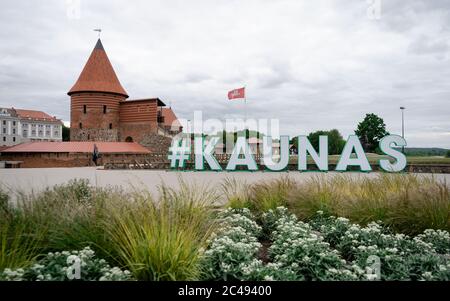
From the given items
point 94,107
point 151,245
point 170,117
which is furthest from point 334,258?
point 170,117

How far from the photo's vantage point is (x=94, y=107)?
125ft

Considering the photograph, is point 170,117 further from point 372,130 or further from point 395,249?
point 395,249

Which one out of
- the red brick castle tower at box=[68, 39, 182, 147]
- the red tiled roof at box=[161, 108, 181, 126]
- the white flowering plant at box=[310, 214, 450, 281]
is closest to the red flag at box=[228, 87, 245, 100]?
the red brick castle tower at box=[68, 39, 182, 147]

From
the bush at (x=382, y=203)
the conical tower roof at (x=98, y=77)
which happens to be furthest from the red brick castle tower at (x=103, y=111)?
the bush at (x=382, y=203)

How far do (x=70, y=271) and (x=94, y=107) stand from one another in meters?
38.8

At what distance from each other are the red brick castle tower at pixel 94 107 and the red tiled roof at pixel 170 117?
63.4 feet

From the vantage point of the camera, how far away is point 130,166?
23.6 metres

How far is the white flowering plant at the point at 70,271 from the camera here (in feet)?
9.30

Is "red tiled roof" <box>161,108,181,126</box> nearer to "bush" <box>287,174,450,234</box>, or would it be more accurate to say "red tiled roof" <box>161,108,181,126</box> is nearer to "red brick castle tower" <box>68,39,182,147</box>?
"red brick castle tower" <box>68,39,182,147</box>

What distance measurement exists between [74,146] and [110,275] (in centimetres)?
3080

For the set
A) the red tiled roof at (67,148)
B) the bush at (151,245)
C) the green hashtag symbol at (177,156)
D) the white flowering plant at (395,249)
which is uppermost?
the red tiled roof at (67,148)

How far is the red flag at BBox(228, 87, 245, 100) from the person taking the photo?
2486 centimetres

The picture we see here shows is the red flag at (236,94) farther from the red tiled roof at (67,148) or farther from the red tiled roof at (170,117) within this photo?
the red tiled roof at (170,117)
